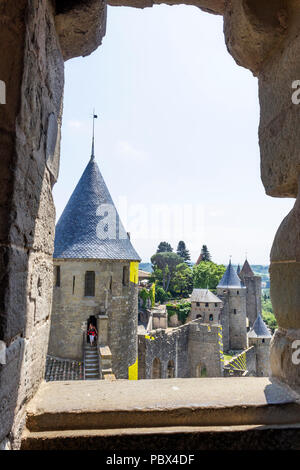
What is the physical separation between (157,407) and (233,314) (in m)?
27.9

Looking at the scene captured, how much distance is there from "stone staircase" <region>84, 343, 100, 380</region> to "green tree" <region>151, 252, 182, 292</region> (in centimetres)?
3495

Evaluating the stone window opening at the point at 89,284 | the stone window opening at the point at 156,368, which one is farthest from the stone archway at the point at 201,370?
the stone window opening at the point at 89,284

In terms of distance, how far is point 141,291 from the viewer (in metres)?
31.5

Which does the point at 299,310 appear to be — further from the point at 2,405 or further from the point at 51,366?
the point at 51,366

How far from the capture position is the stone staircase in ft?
29.6

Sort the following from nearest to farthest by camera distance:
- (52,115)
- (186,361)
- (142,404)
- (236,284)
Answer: (142,404) < (52,115) < (186,361) < (236,284)

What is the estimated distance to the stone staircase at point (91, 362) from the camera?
9020mm

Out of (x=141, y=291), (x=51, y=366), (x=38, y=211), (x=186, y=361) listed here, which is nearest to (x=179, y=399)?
(x=38, y=211)

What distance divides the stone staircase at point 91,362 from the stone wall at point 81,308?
250mm

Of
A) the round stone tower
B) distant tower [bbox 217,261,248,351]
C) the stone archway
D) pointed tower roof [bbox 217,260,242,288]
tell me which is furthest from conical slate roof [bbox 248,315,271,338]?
the round stone tower

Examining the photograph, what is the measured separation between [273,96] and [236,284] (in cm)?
2774

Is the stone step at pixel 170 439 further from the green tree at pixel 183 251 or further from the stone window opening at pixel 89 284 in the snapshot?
the green tree at pixel 183 251

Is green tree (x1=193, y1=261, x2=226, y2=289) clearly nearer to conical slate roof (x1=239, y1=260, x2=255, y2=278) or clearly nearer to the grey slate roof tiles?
conical slate roof (x1=239, y1=260, x2=255, y2=278)
